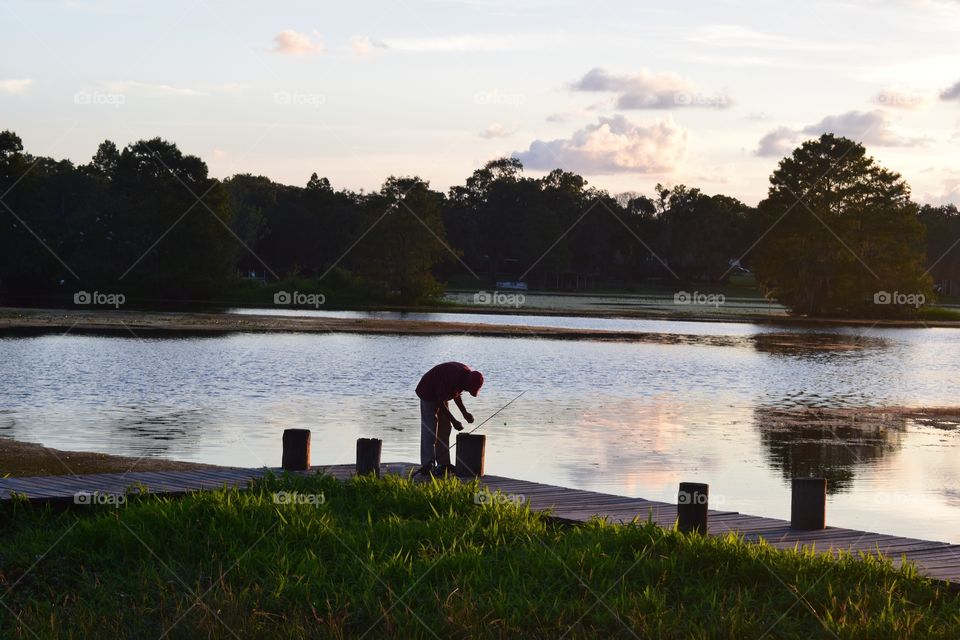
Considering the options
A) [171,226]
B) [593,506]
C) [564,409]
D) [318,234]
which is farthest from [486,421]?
[318,234]

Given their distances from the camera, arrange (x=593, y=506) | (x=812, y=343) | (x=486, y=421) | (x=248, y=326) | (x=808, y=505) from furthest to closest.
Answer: (x=248, y=326), (x=812, y=343), (x=486, y=421), (x=593, y=506), (x=808, y=505)

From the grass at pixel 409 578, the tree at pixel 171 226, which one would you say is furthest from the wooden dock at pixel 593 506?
the tree at pixel 171 226

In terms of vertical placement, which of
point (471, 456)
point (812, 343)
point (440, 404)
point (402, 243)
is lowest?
point (812, 343)

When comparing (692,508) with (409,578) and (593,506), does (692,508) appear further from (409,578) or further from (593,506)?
(409,578)

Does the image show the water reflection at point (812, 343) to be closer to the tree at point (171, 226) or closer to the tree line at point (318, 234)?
the tree line at point (318, 234)

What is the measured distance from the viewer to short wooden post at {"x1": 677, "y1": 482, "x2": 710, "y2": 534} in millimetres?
12531

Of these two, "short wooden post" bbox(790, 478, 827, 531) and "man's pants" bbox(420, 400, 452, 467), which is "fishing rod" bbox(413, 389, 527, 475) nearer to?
"man's pants" bbox(420, 400, 452, 467)

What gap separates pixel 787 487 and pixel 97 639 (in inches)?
489

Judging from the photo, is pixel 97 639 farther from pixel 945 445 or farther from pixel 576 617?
pixel 945 445

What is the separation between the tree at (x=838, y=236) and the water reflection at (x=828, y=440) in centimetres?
6694

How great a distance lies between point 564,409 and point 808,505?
17277 millimetres

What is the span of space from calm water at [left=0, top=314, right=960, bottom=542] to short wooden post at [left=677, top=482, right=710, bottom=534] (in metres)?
4.02

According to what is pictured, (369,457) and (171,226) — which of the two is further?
(171,226)

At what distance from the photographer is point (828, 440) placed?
2561 centimetres
